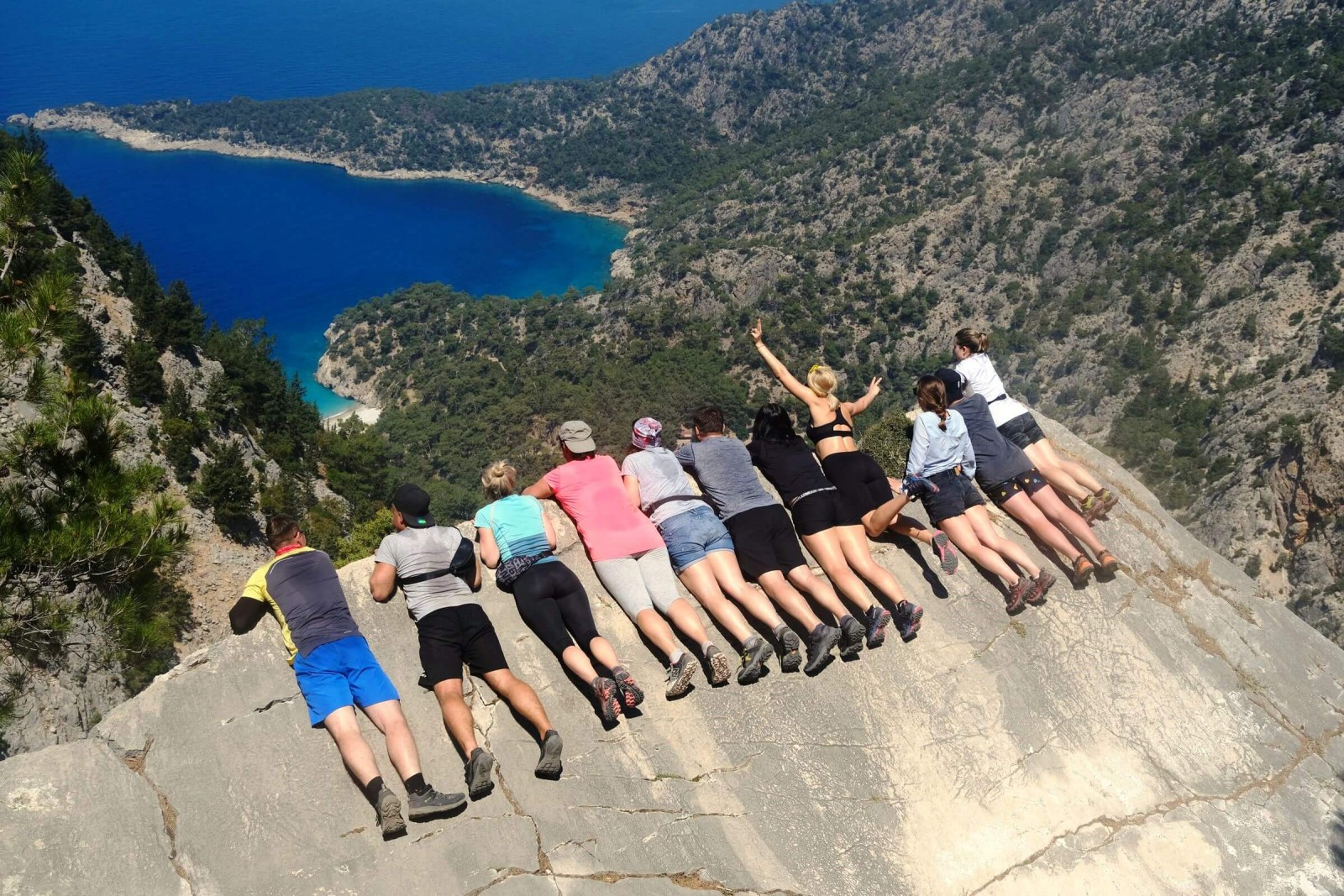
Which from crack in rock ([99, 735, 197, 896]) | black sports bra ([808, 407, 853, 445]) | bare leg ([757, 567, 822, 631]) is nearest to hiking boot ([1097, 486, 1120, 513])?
black sports bra ([808, 407, 853, 445])

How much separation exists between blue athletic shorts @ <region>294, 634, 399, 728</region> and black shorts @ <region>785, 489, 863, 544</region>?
3.62 m

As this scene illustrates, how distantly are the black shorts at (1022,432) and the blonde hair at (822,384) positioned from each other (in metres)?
2.08

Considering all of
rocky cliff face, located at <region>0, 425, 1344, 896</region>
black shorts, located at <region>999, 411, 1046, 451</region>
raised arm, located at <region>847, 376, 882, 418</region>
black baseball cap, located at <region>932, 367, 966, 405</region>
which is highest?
raised arm, located at <region>847, 376, 882, 418</region>

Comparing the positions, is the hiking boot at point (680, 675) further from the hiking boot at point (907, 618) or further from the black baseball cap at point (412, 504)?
the black baseball cap at point (412, 504)

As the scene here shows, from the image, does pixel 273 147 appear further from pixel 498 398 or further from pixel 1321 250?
pixel 1321 250

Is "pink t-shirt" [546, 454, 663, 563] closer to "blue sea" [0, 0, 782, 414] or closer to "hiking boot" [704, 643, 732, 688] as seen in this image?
"hiking boot" [704, 643, 732, 688]

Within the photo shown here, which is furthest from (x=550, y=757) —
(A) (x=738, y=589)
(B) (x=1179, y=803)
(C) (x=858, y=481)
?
(B) (x=1179, y=803)

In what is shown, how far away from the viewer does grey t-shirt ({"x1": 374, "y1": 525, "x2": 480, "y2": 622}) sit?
626 centimetres

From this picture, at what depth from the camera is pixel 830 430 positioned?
316 inches

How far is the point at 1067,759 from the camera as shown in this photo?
696 centimetres

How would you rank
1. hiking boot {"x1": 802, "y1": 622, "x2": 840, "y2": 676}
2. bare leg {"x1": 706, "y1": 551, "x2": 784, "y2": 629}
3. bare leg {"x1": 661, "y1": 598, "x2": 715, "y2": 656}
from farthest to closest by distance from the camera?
bare leg {"x1": 706, "y1": 551, "x2": 784, "y2": 629} < hiking boot {"x1": 802, "y1": 622, "x2": 840, "y2": 676} < bare leg {"x1": 661, "y1": 598, "x2": 715, "y2": 656}

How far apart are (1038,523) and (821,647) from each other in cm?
305

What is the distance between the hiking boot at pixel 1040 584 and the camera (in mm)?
7395

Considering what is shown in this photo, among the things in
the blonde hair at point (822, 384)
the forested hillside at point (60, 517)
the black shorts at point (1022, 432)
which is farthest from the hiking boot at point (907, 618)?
the forested hillside at point (60, 517)
